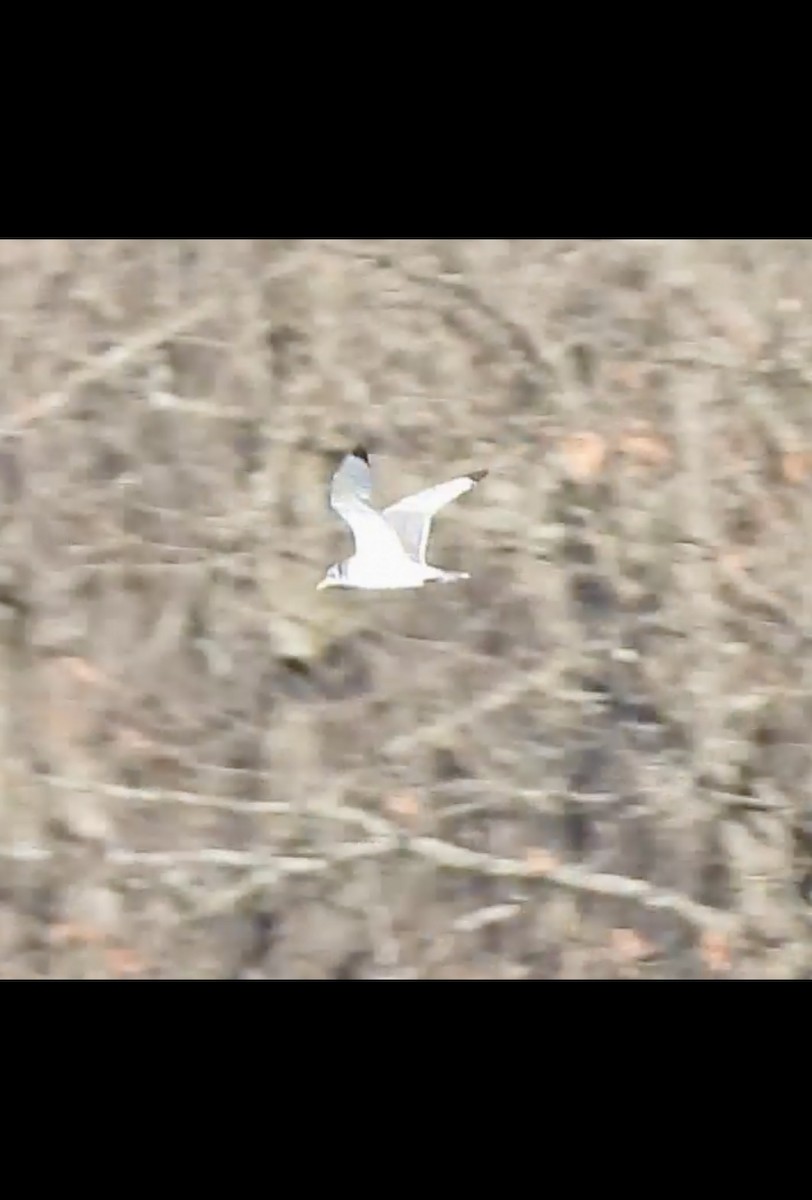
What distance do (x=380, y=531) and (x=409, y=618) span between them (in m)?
0.13

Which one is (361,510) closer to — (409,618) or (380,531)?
(380,531)

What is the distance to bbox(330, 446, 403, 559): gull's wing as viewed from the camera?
173 cm

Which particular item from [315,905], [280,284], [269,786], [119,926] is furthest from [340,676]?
[280,284]

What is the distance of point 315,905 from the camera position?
69.1 inches

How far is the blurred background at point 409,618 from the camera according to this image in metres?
1.75

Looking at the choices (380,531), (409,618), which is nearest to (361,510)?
(380,531)

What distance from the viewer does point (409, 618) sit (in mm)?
1818

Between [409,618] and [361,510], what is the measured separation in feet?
0.54

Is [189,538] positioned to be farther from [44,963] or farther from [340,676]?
[44,963]

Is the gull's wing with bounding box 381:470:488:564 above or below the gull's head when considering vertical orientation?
above

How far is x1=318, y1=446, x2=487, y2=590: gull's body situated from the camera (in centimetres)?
173

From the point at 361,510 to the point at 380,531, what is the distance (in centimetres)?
4

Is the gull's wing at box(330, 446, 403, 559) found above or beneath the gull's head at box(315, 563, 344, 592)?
above

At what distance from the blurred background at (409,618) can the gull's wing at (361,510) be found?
80 mm
